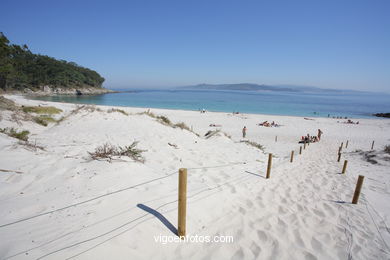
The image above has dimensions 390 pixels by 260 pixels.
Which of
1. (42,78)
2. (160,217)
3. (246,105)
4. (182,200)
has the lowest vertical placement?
(160,217)

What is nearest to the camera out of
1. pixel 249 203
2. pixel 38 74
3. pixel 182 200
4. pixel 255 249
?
pixel 182 200

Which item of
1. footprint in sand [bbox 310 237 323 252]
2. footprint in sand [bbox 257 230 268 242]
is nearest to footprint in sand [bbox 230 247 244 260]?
footprint in sand [bbox 257 230 268 242]

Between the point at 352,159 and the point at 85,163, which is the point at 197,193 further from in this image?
the point at 352,159

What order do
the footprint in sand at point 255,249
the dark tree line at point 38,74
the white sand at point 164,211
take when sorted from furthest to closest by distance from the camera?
the dark tree line at point 38,74 < the footprint in sand at point 255,249 < the white sand at point 164,211

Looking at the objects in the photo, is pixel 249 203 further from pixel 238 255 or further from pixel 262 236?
pixel 238 255

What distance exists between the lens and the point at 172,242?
9.19 ft

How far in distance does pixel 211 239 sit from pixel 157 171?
8.34 feet

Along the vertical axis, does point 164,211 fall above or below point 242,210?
above

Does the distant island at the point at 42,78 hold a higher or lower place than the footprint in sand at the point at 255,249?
higher

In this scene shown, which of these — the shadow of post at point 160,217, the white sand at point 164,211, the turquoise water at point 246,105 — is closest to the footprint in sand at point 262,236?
the white sand at point 164,211

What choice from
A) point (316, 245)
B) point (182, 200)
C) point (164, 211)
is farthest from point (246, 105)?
point (182, 200)

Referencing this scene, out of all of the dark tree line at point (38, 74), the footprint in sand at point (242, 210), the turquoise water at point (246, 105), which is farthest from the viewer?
the dark tree line at point (38, 74)

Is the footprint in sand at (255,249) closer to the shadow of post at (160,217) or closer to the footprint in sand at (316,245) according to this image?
the footprint in sand at (316,245)

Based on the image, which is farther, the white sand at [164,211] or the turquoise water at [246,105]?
the turquoise water at [246,105]
